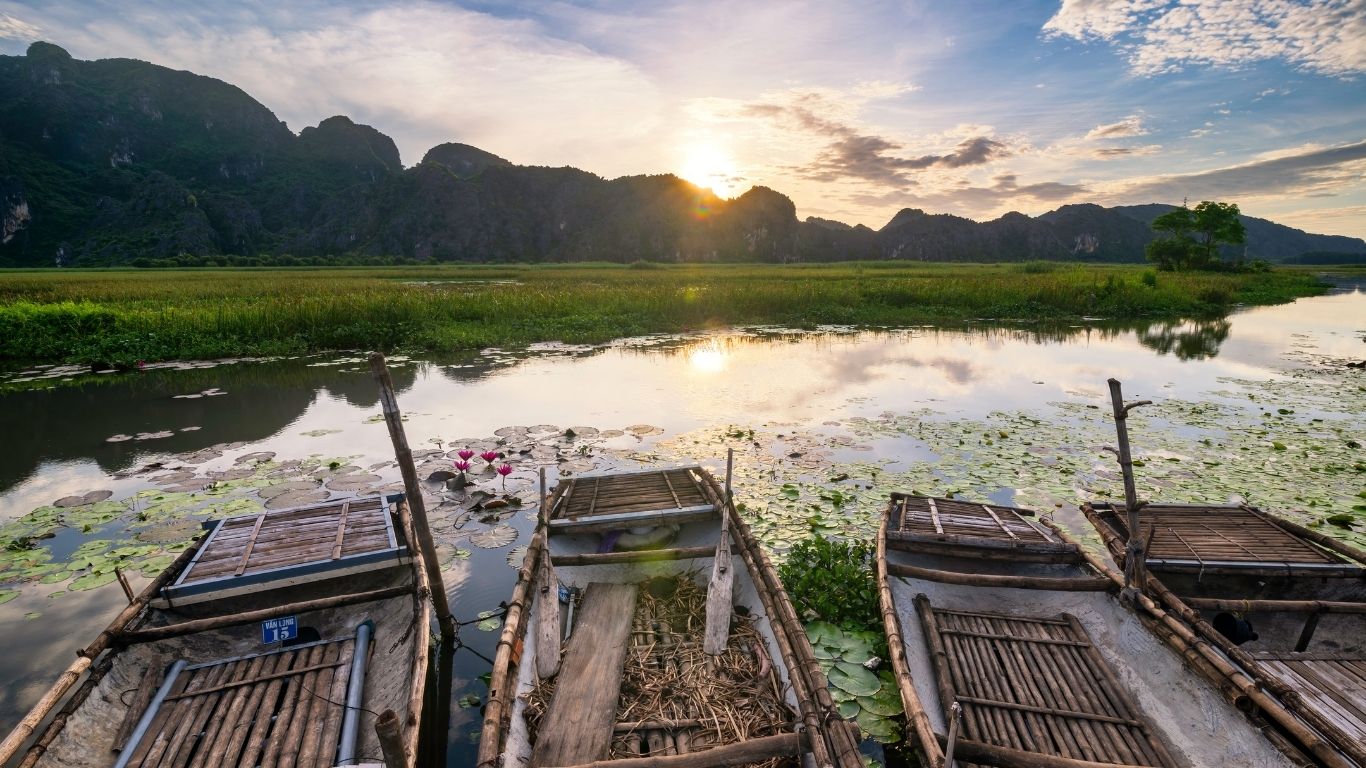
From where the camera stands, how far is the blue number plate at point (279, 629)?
3.65 m

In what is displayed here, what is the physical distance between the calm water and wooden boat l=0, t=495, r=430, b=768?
652 millimetres

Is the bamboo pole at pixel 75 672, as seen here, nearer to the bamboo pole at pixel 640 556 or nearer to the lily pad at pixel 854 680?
the bamboo pole at pixel 640 556

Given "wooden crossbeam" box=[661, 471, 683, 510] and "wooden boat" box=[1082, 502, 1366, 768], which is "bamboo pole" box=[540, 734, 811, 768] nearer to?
"wooden boat" box=[1082, 502, 1366, 768]

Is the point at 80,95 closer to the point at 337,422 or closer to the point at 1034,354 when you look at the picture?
the point at 337,422

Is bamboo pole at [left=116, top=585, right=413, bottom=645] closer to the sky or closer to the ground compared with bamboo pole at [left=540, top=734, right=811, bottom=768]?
closer to the ground

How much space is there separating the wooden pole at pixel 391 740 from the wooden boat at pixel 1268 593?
12.7ft

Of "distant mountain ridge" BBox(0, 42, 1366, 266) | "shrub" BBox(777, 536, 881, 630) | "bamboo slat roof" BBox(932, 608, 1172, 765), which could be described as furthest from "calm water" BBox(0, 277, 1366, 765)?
"distant mountain ridge" BBox(0, 42, 1366, 266)

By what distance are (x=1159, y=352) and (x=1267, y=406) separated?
5790mm

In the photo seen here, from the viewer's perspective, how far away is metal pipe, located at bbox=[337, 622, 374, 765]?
302 centimetres

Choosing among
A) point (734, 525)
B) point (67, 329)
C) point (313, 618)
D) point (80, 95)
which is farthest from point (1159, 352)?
point (80, 95)

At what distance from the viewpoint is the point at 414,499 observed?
4.36m

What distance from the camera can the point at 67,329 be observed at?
14.4 meters

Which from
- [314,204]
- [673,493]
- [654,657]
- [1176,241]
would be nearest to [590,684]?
[654,657]

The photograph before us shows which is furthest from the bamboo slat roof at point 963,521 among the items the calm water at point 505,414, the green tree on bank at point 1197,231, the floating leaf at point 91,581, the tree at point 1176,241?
the tree at point 1176,241
